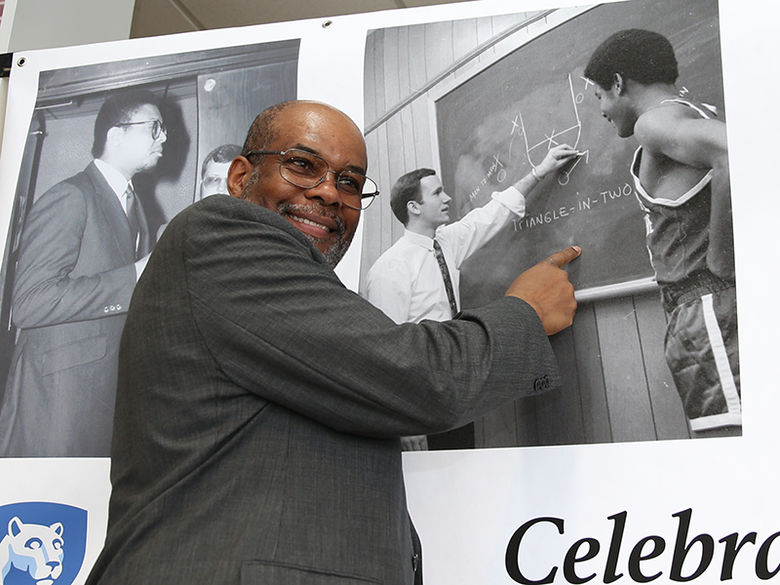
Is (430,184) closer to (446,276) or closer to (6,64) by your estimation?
(446,276)

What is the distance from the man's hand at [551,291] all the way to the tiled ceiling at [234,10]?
162cm

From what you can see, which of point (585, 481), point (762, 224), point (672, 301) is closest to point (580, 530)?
point (585, 481)

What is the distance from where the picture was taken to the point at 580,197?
124 centimetres

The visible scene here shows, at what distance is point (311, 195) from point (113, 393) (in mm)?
533

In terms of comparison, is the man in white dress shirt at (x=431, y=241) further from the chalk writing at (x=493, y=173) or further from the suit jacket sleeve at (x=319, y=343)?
the suit jacket sleeve at (x=319, y=343)

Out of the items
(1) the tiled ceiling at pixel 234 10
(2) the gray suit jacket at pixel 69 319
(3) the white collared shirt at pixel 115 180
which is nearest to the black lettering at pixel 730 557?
(2) the gray suit jacket at pixel 69 319

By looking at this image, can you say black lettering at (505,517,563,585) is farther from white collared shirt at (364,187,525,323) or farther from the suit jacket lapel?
the suit jacket lapel

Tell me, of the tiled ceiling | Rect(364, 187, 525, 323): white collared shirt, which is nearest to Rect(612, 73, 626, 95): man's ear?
Rect(364, 187, 525, 323): white collared shirt

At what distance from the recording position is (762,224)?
3.76 feet

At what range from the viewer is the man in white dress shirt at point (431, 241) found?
127 centimetres

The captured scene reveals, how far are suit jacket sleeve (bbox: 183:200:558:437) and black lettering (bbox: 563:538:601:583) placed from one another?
1.08 ft

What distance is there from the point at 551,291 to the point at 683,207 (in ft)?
0.74

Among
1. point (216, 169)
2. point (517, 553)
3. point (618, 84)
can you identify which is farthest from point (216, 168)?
point (517, 553)

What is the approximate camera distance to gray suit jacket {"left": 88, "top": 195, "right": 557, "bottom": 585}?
839 mm
